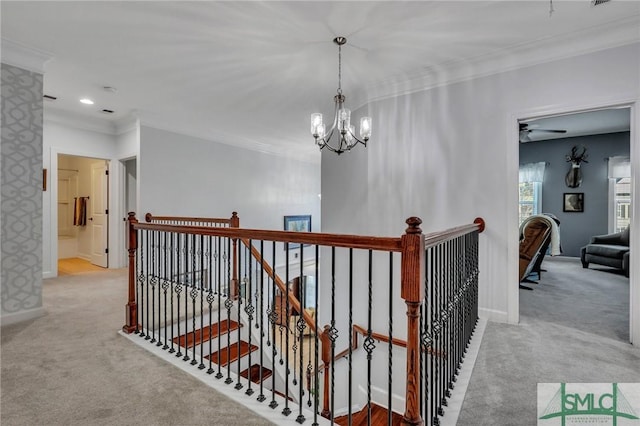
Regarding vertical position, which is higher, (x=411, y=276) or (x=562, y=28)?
(x=562, y=28)

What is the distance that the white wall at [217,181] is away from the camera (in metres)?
5.03

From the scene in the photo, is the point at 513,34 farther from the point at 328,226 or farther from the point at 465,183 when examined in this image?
the point at 328,226

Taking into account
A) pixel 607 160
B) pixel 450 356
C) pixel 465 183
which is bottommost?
pixel 450 356

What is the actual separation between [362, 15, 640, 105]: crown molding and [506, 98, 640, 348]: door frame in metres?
0.44

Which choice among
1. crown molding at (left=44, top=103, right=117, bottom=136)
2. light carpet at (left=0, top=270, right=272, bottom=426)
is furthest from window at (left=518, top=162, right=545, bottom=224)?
crown molding at (left=44, top=103, right=117, bottom=136)

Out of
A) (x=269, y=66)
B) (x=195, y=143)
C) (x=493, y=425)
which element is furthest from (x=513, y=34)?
(x=195, y=143)

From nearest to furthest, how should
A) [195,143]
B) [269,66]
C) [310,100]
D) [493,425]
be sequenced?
[493,425], [269,66], [310,100], [195,143]

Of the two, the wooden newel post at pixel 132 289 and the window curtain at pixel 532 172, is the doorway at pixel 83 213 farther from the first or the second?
the window curtain at pixel 532 172

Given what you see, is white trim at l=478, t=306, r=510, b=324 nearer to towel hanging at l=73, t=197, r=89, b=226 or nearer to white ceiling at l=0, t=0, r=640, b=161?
white ceiling at l=0, t=0, r=640, b=161

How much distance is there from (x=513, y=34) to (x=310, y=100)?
93.4 inches

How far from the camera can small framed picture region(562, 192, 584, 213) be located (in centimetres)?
651

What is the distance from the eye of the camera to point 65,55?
304cm

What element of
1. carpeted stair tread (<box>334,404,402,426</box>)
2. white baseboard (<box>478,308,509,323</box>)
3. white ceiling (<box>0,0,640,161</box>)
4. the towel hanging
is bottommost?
carpeted stair tread (<box>334,404,402,426</box>)

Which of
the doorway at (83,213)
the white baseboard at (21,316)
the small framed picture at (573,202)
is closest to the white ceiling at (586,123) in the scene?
the small framed picture at (573,202)
